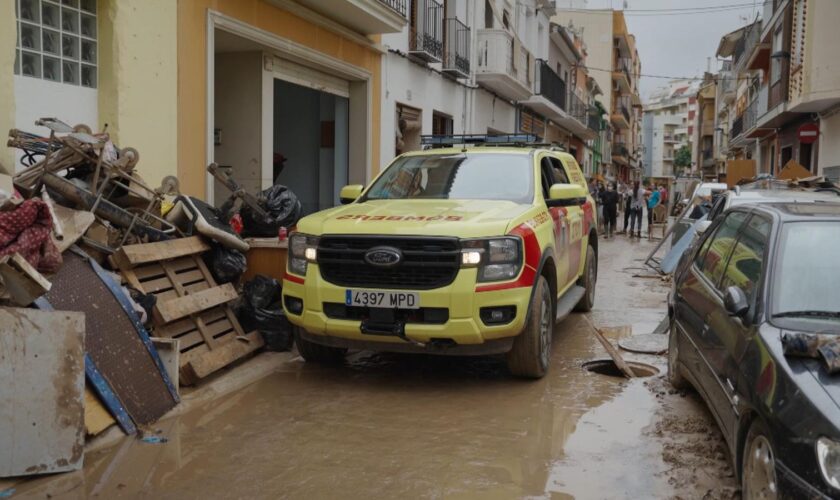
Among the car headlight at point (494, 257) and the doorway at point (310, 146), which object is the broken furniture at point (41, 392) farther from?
→ the doorway at point (310, 146)

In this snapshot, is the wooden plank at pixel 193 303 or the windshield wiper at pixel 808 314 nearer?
the windshield wiper at pixel 808 314

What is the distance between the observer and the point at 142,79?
25.9 ft

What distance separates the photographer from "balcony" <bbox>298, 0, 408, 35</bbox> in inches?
448

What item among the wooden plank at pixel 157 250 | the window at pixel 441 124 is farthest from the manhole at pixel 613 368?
the window at pixel 441 124

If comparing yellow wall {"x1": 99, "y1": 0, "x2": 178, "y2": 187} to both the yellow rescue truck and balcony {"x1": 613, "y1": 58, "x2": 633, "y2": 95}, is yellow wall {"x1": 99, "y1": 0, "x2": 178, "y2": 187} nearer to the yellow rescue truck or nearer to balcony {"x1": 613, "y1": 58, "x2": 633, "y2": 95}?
the yellow rescue truck

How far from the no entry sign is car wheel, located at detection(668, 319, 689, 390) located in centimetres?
1971

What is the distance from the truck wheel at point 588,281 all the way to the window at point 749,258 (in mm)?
4359

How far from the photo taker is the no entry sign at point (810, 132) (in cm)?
2270

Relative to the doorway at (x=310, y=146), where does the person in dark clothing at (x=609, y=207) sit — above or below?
below

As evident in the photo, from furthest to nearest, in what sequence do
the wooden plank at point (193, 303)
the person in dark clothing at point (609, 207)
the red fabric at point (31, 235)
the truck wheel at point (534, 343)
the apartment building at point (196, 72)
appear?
the person in dark clothing at point (609, 207) → the apartment building at point (196, 72) → the truck wheel at point (534, 343) → the wooden plank at point (193, 303) → the red fabric at point (31, 235)

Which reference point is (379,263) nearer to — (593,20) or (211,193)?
(211,193)

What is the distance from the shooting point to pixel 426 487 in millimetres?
4023

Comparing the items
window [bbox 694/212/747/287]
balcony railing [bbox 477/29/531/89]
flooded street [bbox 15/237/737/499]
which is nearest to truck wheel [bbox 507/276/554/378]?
flooded street [bbox 15/237/737/499]

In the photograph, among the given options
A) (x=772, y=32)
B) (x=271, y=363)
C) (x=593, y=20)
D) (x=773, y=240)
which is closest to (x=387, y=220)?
(x=271, y=363)
